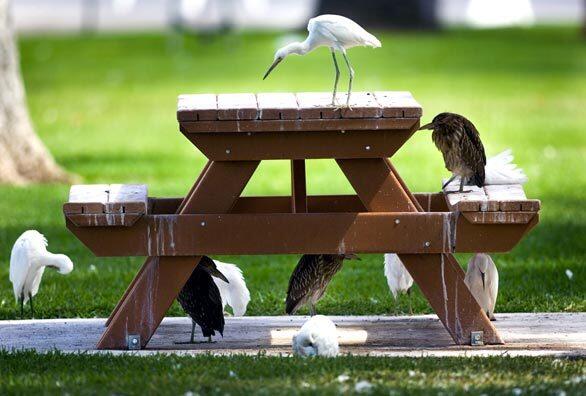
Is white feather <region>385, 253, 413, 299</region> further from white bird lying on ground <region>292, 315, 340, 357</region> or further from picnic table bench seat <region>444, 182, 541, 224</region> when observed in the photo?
white bird lying on ground <region>292, 315, 340, 357</region>

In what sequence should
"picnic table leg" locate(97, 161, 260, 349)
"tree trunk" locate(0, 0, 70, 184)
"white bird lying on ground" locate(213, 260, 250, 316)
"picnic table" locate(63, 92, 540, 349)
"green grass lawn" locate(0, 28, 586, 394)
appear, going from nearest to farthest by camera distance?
"green grass lawn" locate(0, 28, 586, 394) < "picnic table" locate(63, 92, 540, 349) < "picnic table leg" locate(97, 161, 260, 349) < "white bird lying on ground" locate(213, 260, 250, 316) < "tree trunk" locate(0, 0, 70, 184)

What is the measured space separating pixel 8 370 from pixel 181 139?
1007 cm

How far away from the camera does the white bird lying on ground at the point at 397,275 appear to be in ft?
24.2

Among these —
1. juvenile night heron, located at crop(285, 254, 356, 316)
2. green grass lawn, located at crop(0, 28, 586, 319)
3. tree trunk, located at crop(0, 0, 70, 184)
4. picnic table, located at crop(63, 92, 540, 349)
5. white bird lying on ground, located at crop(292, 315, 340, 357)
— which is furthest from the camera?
tree trunk, located at crop(0, 0, 70, 184)

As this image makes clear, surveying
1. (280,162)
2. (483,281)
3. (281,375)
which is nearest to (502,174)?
(483,281)

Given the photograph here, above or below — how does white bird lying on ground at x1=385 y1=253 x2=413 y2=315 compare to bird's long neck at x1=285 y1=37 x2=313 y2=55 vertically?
below

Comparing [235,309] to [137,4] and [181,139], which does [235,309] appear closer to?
[181,139]

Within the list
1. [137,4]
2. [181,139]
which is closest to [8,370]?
[181,139]

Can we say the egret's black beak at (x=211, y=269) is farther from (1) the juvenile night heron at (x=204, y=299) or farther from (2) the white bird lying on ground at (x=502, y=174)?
(2) the white bird lying on ground at (x=502, y=174)

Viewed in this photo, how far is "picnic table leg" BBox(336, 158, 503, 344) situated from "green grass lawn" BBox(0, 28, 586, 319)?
118cm

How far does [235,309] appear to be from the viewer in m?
7.32

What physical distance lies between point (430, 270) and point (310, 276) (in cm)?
69

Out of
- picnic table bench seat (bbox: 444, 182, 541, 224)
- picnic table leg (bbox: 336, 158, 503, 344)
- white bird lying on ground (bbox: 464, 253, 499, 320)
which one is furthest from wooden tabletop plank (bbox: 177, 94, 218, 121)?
white bird lying on ground (bbox: 464, 253, 499, 320)

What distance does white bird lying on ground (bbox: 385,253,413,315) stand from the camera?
7.36 m
